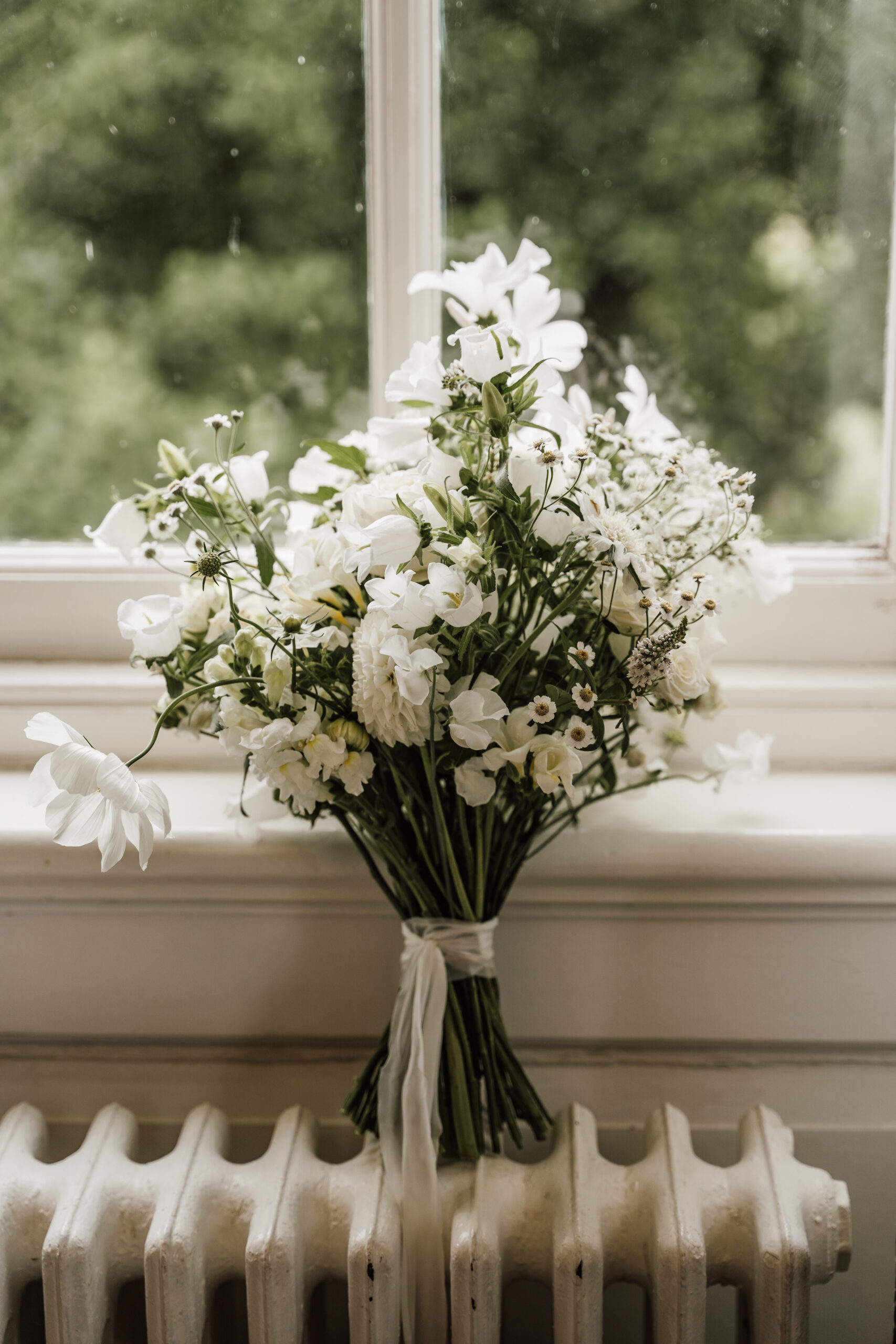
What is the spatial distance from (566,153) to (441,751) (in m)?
0.66

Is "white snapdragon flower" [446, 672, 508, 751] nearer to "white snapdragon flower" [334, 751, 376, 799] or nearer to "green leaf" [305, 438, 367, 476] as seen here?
"white snapdragon flower" [334, 751, 376, 799]

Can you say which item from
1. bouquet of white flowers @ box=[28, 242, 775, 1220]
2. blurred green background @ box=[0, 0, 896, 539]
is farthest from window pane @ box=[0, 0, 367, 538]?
bouquet of white flowers @ box=[28, 242, 775, 1220]

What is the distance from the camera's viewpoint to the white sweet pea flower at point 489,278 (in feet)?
2.20

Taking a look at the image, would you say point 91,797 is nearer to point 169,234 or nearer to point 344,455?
point 344,455

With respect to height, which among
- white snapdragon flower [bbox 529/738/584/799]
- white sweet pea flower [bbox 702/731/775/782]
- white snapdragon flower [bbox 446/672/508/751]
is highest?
white snapdragon flower [bbox 446/672/508/751]

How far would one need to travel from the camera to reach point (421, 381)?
61cm

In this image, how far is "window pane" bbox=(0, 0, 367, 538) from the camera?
98cm

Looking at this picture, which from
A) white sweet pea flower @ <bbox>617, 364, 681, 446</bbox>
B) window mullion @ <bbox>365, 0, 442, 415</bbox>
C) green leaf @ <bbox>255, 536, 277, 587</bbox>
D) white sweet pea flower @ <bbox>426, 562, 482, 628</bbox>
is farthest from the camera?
window mullion @ <bbox>365, 0, 442, 415</bbox>

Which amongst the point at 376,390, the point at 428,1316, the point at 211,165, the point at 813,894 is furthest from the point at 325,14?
the point at 428,1316

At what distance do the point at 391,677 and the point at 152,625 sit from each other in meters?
0.19

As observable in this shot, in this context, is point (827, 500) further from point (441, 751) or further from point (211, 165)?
point (211, 165)

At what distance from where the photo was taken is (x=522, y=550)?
57 cm

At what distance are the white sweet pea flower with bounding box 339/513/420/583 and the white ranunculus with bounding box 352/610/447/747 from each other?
0.10ft

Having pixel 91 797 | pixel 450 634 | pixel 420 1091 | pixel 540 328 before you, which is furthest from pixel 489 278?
pixel 420 1091
